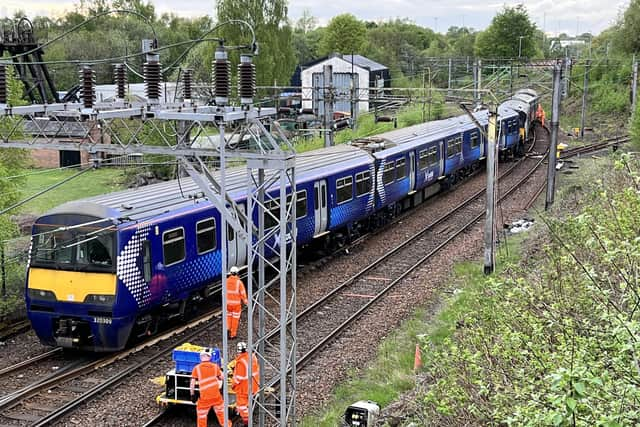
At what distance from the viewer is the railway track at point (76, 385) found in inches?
413

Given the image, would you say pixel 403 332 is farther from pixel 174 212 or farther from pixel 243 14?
pixel 243 14

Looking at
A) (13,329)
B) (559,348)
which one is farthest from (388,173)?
(559,348)

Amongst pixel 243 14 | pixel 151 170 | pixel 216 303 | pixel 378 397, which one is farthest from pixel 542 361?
pixel 243 14

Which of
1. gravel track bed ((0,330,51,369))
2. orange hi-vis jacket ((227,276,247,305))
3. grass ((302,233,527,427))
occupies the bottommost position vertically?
gravel track bed ((0,330,51,369))

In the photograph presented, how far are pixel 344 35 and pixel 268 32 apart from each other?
36.9 m

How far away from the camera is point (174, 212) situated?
13.2 m

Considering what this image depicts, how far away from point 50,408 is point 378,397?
4589 mm

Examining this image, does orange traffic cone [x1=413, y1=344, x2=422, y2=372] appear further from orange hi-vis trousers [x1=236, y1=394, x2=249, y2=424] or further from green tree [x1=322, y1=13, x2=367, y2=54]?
green tree [x1=322, y1=13, x2=367, y2=54]

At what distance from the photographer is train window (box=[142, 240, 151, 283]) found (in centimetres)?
1239

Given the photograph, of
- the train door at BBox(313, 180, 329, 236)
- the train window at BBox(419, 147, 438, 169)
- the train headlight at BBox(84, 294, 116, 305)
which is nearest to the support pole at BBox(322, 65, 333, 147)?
the train window at BBox(419, 147, 438, 169)

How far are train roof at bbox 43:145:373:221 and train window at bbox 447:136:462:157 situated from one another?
9163 millimetres

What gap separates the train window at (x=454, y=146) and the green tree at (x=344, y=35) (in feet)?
183

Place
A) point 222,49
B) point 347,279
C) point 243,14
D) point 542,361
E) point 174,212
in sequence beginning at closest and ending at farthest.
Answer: point 542,361 < point 222,49 < point 174,212 < point 347,279 < point 243,14

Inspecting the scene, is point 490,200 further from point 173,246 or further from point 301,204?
point 173,246
